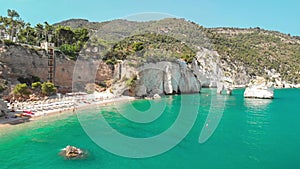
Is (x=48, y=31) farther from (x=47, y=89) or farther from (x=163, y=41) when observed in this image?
(x=163, y=41)

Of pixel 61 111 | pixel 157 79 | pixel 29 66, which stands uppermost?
Answer: pixel 29 66

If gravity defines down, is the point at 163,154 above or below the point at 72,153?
below

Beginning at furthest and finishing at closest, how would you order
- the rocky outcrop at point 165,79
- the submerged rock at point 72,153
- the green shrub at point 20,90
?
the rocky outcrop at point 165,79 < the green shrub at point 20,90 < the submerged rock at point 72,153

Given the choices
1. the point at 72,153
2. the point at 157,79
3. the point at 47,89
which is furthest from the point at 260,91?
the point at 72,153

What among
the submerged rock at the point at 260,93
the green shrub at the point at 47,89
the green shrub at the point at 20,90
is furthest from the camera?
the submerged rock at the point at 260,93

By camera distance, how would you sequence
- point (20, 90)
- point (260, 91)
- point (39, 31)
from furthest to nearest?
point (260, 91) < point (39, 31) < point (20, 90)

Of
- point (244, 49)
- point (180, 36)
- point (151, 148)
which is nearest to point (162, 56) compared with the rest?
point (151, 148)

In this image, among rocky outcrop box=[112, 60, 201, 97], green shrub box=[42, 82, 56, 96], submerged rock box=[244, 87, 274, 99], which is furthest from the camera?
submerged rock box=[244, 87, 274, 99]

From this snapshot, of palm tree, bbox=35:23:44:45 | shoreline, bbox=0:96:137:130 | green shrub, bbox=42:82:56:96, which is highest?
palm tree, bbox=35:23:44:45

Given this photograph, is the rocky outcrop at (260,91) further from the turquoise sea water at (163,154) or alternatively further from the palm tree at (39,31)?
the palm tree at (39,31)

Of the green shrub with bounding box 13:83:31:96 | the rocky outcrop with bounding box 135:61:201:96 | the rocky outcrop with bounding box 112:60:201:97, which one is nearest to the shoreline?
the rocky outcrop with bounding box 112:60:201:97

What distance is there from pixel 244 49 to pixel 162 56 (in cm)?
7307

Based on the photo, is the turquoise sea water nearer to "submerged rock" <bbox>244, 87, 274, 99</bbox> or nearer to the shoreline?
the shoreline

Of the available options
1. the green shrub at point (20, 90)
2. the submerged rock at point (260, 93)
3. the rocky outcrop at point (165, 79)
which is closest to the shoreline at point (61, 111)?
the rocky outcrop at point (165, 79)
